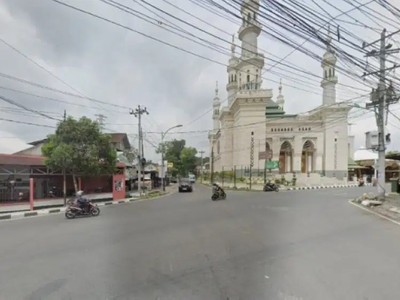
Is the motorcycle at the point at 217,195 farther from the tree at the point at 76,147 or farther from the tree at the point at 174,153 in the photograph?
the tree at the point at 174,153

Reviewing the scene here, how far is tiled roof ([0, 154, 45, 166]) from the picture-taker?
14.4m

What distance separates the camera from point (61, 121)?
15.9m

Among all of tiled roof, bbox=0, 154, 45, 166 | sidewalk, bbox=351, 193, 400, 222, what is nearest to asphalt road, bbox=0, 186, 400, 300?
sidewalk, bbox=351, 193, 400, 222

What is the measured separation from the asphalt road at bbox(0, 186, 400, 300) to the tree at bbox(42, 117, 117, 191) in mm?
6971

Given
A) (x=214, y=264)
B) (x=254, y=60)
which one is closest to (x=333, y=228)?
(x=214, y=264)

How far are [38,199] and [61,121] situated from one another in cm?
450

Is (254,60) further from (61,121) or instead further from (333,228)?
(333,228)

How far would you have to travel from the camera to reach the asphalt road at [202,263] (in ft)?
12.4

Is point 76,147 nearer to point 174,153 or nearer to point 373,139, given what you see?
point 373,139

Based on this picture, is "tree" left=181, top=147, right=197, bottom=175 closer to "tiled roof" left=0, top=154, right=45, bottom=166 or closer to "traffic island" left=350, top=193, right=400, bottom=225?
"tiled roof" left=0, top=154, right=45, bottom=166

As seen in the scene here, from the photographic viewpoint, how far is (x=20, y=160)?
15.2 m

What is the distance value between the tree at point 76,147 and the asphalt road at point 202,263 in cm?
697

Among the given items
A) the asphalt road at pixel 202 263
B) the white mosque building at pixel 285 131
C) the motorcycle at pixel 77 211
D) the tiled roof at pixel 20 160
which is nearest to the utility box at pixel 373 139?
the asphalt road at pixel 202 263

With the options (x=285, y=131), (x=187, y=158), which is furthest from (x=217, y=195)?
(x=187, y=158)
